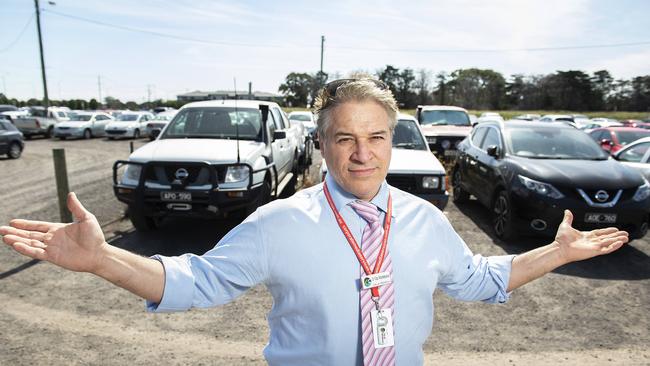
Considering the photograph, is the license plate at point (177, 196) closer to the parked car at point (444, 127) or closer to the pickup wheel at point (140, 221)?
the pickup wheel at point (140, 221)

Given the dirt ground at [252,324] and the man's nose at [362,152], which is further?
the dirt ground at [252,324]

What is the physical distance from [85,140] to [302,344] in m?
26.2

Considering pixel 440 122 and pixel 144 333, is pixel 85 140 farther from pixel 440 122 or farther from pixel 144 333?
pixel 144 333

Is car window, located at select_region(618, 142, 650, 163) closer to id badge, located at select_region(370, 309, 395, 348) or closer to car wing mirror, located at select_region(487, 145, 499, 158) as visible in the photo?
car wing mirror, located at select_region(487, 145, 499, 158)

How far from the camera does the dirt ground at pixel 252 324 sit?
133 inches

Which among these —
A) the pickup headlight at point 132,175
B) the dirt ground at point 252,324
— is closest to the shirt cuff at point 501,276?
the dirt ground at point 252,324

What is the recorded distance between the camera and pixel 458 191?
29.7 feet

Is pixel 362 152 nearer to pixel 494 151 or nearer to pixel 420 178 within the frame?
pixel 420 178

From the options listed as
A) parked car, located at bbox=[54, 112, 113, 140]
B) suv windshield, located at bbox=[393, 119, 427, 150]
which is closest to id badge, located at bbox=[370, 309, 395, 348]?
suv windshield, located at bbox=[393, 119, 427, 150]

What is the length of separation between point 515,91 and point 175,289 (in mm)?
98190

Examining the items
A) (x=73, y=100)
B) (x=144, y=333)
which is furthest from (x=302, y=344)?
(x=73, y=100)

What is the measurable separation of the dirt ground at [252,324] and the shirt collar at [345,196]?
7.31 feet

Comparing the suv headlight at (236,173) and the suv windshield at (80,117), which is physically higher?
the suv headlight at (236,173)

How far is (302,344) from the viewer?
1.42 meters
